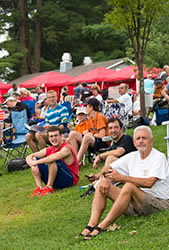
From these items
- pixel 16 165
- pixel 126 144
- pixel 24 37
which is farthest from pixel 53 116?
pixel 24 37

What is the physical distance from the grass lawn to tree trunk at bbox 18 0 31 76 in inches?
1143

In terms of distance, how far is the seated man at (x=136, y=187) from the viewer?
4.66 metres

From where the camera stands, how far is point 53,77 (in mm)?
25766

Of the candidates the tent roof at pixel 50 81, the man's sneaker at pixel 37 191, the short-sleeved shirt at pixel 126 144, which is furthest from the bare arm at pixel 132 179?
the tent roof at pixel 50 81

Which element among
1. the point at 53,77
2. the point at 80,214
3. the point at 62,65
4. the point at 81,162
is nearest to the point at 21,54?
the point at 62,65

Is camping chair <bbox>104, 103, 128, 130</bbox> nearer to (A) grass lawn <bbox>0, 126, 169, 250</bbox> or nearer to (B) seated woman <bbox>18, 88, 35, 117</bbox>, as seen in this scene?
(A) grass lawn <bbox>0, 126, 169, 250</bbox>

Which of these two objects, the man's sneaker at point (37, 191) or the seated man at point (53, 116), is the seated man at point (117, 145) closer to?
the man's sneaker at point (37, 191)

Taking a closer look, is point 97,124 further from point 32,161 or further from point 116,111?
point 32,161

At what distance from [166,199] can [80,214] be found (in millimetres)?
1129

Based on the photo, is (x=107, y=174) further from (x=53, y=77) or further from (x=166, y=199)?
(x=53, y=77)

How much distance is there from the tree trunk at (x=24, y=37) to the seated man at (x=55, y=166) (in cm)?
2870

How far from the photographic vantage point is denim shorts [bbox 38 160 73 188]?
22.7 ft

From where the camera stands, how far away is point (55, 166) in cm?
683

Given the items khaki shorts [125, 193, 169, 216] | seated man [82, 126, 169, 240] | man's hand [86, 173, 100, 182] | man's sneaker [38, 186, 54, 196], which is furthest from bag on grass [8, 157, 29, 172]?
khaki shorts [125, 193, 169, 216]
